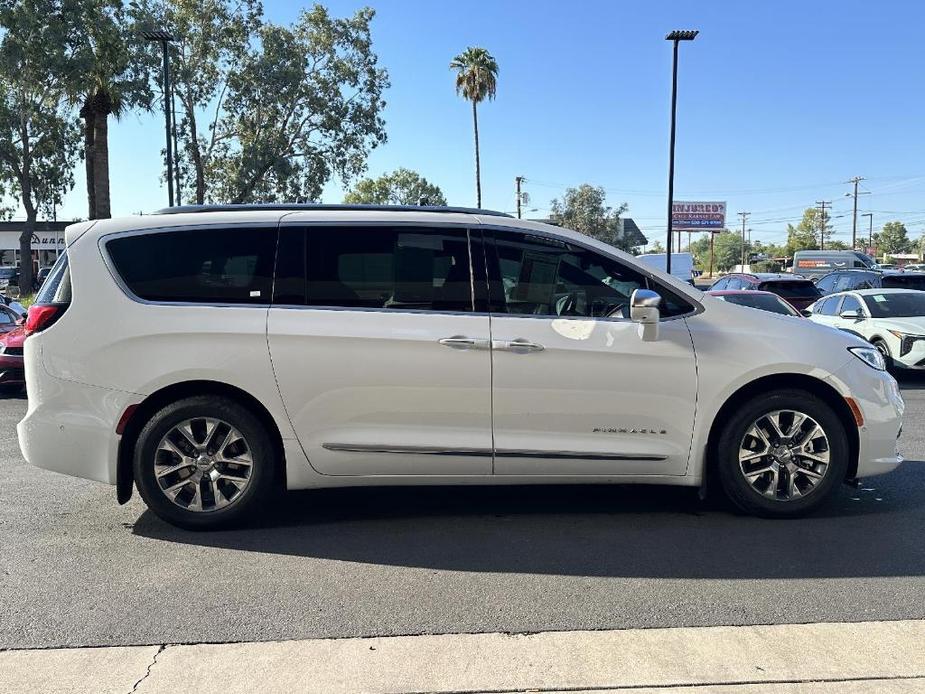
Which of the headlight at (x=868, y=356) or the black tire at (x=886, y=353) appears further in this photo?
the black tire at (x=886, y=353)

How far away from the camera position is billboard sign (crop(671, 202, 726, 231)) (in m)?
69.4

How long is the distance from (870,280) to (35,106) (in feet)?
100

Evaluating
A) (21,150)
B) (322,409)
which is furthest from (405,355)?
(21,150)

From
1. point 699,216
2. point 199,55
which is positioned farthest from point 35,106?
point 699,216

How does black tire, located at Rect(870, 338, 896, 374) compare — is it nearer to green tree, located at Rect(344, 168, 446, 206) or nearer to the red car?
the red car

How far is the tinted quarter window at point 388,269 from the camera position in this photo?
4.46 m

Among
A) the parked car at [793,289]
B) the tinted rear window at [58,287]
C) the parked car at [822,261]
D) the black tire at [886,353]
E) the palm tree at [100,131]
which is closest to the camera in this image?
the tinted rear window at [58,287]

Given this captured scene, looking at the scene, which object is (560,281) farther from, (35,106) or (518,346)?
(35,106)

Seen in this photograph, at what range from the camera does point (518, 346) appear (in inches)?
172

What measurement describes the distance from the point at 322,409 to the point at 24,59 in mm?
26822

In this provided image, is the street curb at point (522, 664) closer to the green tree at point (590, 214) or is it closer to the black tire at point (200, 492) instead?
the black tire at point (200, 492)

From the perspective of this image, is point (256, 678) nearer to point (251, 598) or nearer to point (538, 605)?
point (251, 598)

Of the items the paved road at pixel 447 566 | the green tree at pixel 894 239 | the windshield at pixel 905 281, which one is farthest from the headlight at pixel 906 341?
the green tree at pixel 894 239

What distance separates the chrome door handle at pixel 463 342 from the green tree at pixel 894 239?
14404cm
